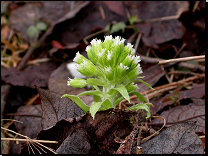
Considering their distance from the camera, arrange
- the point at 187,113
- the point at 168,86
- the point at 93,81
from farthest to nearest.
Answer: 1. the point at 168,86
2. the point at 187,113
3. the point at 93,81

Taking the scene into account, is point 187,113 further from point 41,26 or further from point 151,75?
point 41,26

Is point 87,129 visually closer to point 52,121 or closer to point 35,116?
point 52,121

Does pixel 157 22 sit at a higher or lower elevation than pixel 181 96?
higher

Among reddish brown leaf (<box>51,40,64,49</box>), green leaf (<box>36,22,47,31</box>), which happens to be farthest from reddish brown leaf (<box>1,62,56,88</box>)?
green leaf (<box>36,22,47,31</box>)

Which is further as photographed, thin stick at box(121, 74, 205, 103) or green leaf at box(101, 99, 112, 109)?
thin stick at box(121, 74, 205, 103)

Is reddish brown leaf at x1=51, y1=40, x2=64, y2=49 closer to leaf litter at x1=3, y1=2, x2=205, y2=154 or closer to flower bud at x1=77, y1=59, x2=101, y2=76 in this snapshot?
leaf litter at x1=3, y1=2, x2=205, y2=154

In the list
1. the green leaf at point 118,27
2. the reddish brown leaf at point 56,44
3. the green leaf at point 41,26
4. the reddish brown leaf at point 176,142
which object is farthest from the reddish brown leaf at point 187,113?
the green leaf at point 41,26

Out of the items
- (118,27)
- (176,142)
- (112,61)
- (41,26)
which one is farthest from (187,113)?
(41,26)

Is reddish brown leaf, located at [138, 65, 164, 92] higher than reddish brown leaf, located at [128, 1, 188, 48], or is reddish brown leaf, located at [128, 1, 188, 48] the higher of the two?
reddish brown leaf, located at [128, 1, 188, 48]

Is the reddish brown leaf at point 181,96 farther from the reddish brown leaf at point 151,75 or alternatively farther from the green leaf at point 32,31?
the green leaf at point 32,31
